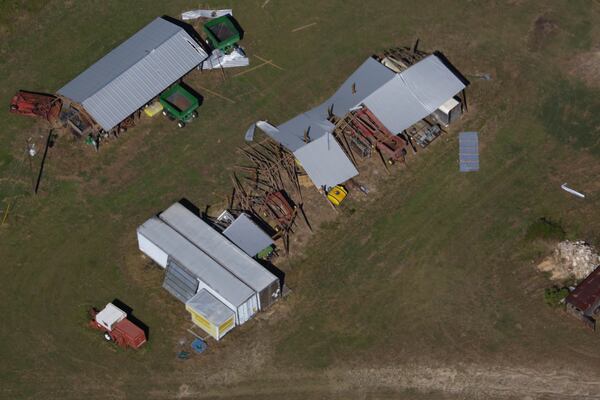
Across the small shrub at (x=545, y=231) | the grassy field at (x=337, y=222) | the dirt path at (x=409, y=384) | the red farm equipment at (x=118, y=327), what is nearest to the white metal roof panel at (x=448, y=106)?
the grassy field at (x=337, y=222)

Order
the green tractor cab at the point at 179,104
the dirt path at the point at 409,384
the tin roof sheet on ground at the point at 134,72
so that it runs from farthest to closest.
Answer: the green tractor cab at the point at 179,104
the tin roof sheet on ground at the point at 134,72
the dirt path at the point at 409,384

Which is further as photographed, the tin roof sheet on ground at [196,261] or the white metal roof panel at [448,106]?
the white metal roof panel at [448,106]

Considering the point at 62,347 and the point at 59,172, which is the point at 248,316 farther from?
the point at 59,172

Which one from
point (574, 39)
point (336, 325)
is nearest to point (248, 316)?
point (336, 325)

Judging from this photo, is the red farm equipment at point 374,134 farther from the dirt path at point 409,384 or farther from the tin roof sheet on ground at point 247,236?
the dirt path at point 409,384

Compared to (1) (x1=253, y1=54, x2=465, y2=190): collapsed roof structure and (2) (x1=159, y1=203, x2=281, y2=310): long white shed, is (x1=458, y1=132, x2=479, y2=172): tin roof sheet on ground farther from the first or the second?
(2) (x1=159, y1=203, x2=281, y2=310): long white shed

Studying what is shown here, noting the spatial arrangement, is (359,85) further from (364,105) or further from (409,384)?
(409,384)

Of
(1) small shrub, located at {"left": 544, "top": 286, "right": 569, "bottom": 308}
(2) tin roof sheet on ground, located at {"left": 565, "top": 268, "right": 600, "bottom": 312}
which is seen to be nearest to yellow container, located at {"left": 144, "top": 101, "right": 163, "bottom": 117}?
(1) small shrub, located at {"left": 544, "top": 286, "right": 569, "bottom": 308}
